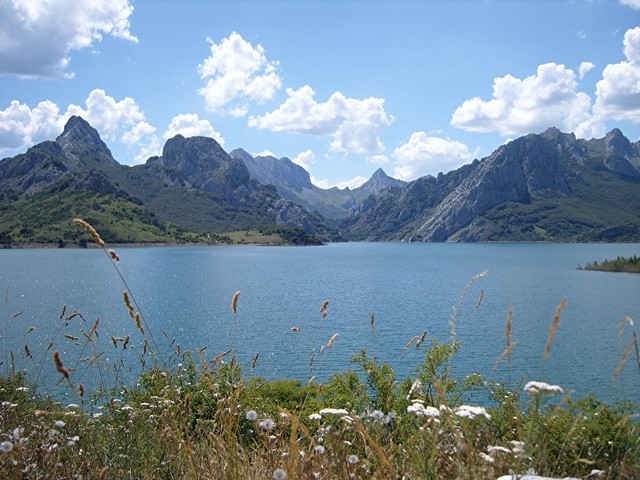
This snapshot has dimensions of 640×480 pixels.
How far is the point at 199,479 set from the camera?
516cm

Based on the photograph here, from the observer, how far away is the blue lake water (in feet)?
113

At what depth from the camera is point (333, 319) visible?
57.5 m

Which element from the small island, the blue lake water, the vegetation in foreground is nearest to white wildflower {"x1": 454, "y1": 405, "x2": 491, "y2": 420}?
the vegetation in foreground

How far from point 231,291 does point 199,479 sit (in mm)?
82810

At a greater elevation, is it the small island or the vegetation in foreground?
the vegetation in foreground

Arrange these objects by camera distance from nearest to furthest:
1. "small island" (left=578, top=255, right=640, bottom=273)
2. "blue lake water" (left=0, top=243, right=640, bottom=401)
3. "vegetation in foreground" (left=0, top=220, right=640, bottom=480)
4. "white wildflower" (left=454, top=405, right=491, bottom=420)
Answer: "vegetation in foreground" (left=0, top=220, right=640, bottom=480), "white wildflower" (left=454, top=405, right=491, bottom=420), "blue lake water" (left=0, top=243, right=640, bottom=401), "small island" (left=578, top=255, right=640, bottom=273)

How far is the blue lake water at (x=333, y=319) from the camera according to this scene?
34.6 m

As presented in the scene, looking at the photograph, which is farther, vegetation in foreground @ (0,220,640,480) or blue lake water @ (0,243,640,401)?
blue lake water @ (0,243,640,401)

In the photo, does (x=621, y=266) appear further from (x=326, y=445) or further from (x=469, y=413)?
(x=469, y=413)

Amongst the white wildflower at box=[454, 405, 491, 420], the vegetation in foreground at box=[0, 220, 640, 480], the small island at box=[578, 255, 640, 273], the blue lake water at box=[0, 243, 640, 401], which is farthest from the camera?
the small island at box=[578, 255, 640, 273]

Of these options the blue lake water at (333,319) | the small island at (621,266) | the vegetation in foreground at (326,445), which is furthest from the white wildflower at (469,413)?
the small island at (621,266)

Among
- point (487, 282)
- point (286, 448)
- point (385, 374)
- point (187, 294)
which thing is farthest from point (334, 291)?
point (286, 448)

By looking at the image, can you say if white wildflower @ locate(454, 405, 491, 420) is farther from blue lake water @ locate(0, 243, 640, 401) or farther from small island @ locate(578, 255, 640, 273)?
small island @ locate(578, 255, 640, 273)

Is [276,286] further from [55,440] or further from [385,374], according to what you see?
[55,440]
